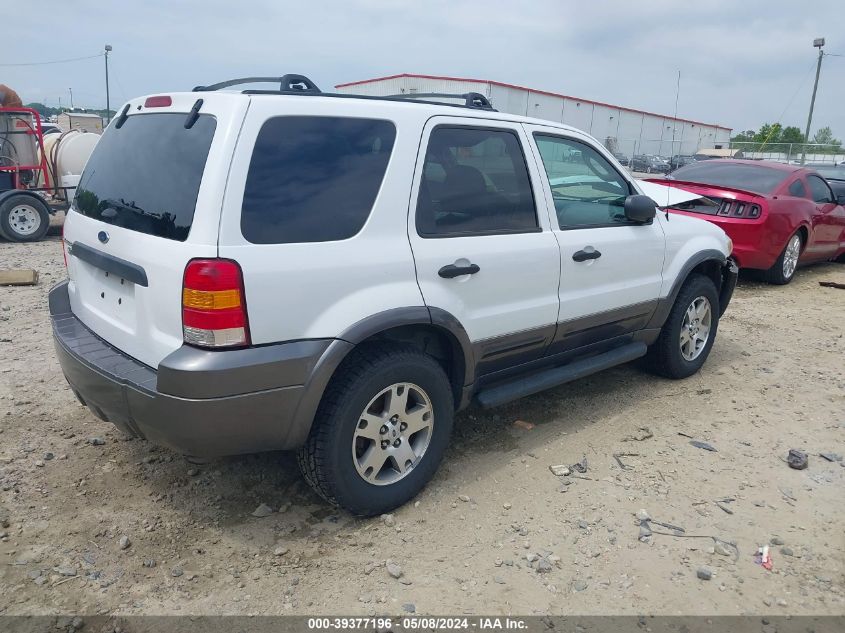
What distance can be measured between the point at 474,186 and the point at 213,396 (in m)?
1.72

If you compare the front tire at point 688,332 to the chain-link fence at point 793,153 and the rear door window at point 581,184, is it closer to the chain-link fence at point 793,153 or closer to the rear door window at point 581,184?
the rear door window at point 581,184

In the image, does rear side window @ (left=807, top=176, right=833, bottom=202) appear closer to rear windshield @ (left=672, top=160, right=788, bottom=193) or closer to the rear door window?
rear windshield @ (left=672, top=160, right=788, bottom=193)

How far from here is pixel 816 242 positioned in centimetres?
920

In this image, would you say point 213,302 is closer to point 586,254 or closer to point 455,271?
point 455,271

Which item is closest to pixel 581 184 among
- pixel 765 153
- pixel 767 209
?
pixel 767 209

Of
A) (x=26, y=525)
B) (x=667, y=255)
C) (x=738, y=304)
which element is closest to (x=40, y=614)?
(x=26, y=525)

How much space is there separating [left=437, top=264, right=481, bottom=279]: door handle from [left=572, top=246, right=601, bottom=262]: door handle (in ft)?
2.76

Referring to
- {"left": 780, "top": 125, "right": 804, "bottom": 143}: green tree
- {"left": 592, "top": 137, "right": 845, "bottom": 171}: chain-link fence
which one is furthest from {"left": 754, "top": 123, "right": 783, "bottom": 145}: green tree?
{"left": 592, "top": 137, "right": 845, "bottom": 171}: chain-link fence

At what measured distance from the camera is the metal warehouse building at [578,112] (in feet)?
108

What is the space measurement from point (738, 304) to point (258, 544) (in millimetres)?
6627

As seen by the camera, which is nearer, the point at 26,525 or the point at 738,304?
the point at 26,525

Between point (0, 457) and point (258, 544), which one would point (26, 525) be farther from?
point (258, 544)

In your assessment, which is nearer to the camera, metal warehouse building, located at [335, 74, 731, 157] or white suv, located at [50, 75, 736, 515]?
white suv, located at [50, 75, 736, 515]

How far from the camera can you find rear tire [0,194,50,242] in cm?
1041
